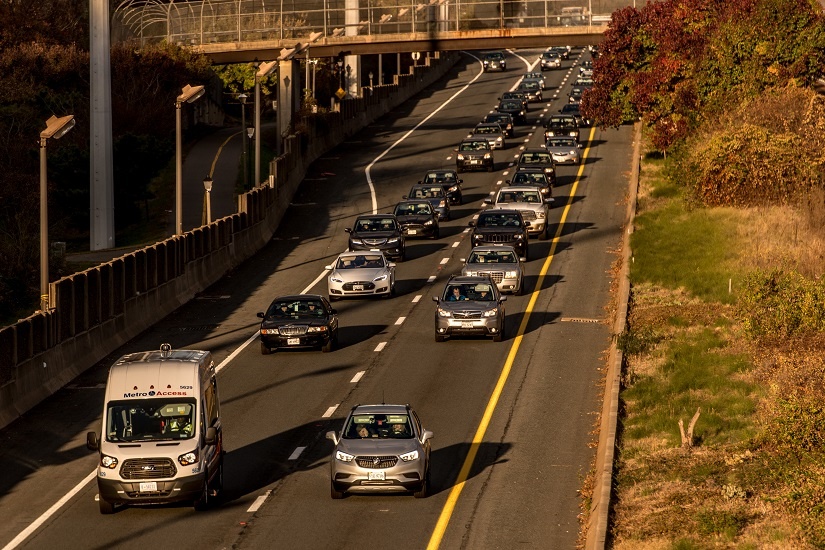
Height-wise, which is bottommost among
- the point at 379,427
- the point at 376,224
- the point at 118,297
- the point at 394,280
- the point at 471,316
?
the point at 394,280

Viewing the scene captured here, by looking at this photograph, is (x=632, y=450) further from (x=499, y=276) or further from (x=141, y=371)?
(x=499, y=276)

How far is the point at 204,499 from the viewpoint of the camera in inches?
984

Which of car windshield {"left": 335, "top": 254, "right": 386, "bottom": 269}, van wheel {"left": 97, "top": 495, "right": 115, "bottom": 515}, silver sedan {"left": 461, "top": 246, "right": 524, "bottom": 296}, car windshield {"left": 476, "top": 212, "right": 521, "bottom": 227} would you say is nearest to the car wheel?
van wheel {"left": 97, "top": 495, "right": 115, "bottom": 515}

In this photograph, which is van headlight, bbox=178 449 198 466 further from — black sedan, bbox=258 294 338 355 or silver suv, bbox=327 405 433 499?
black sedan, bbox=258 294 338 355

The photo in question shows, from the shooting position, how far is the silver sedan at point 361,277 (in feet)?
157

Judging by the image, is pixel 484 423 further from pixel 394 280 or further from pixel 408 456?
pixel 394 280

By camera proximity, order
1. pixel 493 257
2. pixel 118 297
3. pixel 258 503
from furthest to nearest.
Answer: pixel 493 257 < pixel 118 297 < pixel 258 503

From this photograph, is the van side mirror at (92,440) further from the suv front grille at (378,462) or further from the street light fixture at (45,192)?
the street light fixture at (45,192)

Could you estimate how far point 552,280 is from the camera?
51000 millimetres

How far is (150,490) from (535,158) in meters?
53.8

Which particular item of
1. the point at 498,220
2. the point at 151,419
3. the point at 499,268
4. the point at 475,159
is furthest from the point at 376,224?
the point at 151,419

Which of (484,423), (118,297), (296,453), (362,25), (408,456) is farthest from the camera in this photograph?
(362,25)

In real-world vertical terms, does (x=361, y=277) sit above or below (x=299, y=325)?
above

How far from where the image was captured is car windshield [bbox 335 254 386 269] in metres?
48.8
